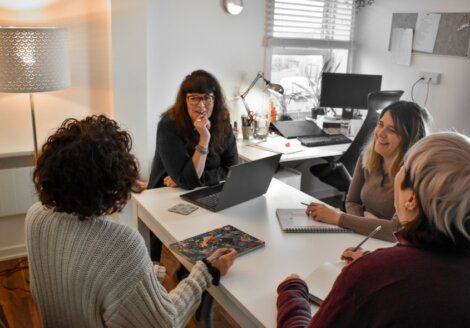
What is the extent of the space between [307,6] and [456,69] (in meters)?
1.36

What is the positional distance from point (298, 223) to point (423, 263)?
911mm

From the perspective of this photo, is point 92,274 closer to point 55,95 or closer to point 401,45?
point 55,95

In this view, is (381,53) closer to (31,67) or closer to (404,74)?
(404,74)

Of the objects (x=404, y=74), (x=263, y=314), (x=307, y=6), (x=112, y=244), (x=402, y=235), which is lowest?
(x=263, y=314)

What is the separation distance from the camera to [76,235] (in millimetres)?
1131

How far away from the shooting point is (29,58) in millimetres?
2254

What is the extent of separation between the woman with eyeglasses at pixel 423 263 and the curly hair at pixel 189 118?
56.6 inches

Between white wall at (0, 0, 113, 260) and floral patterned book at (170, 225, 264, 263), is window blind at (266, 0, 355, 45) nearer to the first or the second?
white wall at (0, 0, 113, 260)

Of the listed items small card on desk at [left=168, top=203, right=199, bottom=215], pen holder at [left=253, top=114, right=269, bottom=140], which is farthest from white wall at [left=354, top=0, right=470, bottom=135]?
small card on desk at [left=168, top=203, right=199, bottom=215]

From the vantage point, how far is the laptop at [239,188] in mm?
1823

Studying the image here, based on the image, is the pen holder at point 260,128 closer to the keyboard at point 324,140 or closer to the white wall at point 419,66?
the keyboard at point 324,140

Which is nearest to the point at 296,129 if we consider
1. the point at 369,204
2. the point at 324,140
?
the point at 324,140

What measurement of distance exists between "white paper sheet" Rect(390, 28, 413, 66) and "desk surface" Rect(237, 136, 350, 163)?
3.41ft

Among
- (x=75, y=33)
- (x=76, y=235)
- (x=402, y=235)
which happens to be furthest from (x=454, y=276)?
(x=75, y=33)
